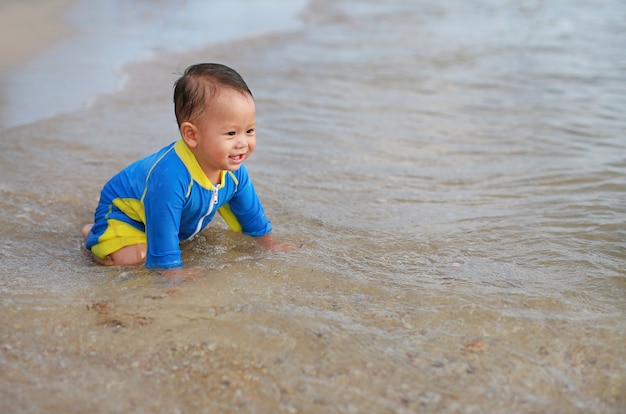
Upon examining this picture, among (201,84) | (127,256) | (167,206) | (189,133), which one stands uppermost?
(201,84)

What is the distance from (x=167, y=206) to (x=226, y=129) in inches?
17.4

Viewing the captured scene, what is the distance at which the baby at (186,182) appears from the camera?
9.85 feet

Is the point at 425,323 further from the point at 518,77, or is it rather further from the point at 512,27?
the point at 512,27

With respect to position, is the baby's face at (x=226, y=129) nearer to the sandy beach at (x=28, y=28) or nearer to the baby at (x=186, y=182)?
the baby at (x=186, y=182)

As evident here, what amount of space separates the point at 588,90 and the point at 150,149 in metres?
4.72

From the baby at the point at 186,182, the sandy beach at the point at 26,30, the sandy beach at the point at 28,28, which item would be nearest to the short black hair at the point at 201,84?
the baby at the point at 186,182

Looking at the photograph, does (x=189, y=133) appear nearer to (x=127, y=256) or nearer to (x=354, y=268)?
(x=127, y=256)

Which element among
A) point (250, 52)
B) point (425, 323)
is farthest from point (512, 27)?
point (425, 323)

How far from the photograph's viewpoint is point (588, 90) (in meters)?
7.23

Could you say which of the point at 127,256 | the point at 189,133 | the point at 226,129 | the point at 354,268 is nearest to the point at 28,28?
the point at 127,256

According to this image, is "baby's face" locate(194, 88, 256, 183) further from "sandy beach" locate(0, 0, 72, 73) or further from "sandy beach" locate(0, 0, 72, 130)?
"sandy beach" locate(0, 0, 72, 73)

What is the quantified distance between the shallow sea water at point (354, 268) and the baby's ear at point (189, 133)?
60 cm

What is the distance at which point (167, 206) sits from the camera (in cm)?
308

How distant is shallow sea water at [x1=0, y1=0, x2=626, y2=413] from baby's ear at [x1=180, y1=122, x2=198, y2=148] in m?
0.60
